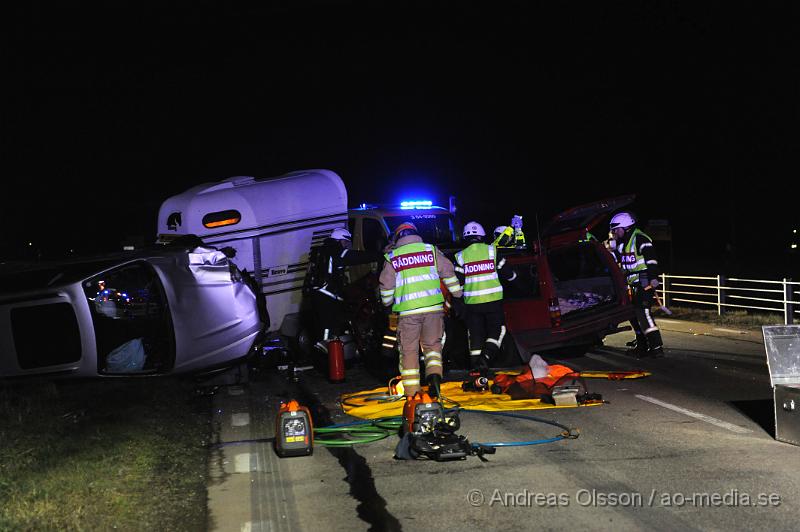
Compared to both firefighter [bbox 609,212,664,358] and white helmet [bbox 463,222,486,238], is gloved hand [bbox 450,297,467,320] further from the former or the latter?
firefighter [bbox 609,212,664,358]

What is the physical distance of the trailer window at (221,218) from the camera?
1321 cm

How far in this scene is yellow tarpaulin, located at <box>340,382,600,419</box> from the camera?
8500 mm

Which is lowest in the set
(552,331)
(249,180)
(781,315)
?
(781,315)

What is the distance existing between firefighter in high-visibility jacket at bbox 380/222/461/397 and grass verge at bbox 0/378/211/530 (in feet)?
7.33

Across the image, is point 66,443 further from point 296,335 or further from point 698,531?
point 296,335

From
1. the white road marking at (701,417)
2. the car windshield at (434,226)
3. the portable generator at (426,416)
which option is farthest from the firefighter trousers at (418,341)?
the car windshield at (434,226)

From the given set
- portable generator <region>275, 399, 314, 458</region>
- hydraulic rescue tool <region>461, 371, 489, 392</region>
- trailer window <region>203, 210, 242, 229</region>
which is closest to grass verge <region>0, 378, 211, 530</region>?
portable generator <region>275, 399, 314, 458</region>

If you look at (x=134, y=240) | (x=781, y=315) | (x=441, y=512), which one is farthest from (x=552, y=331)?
(x=134, y=240)

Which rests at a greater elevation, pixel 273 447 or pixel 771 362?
pixel 771 362

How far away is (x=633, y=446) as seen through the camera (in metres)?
6.59

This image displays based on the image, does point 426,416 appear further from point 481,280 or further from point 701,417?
point 481,280

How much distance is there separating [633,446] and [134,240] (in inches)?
706

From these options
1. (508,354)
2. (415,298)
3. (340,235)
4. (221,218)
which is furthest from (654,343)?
(221,218)

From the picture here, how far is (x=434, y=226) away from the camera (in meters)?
15.4
